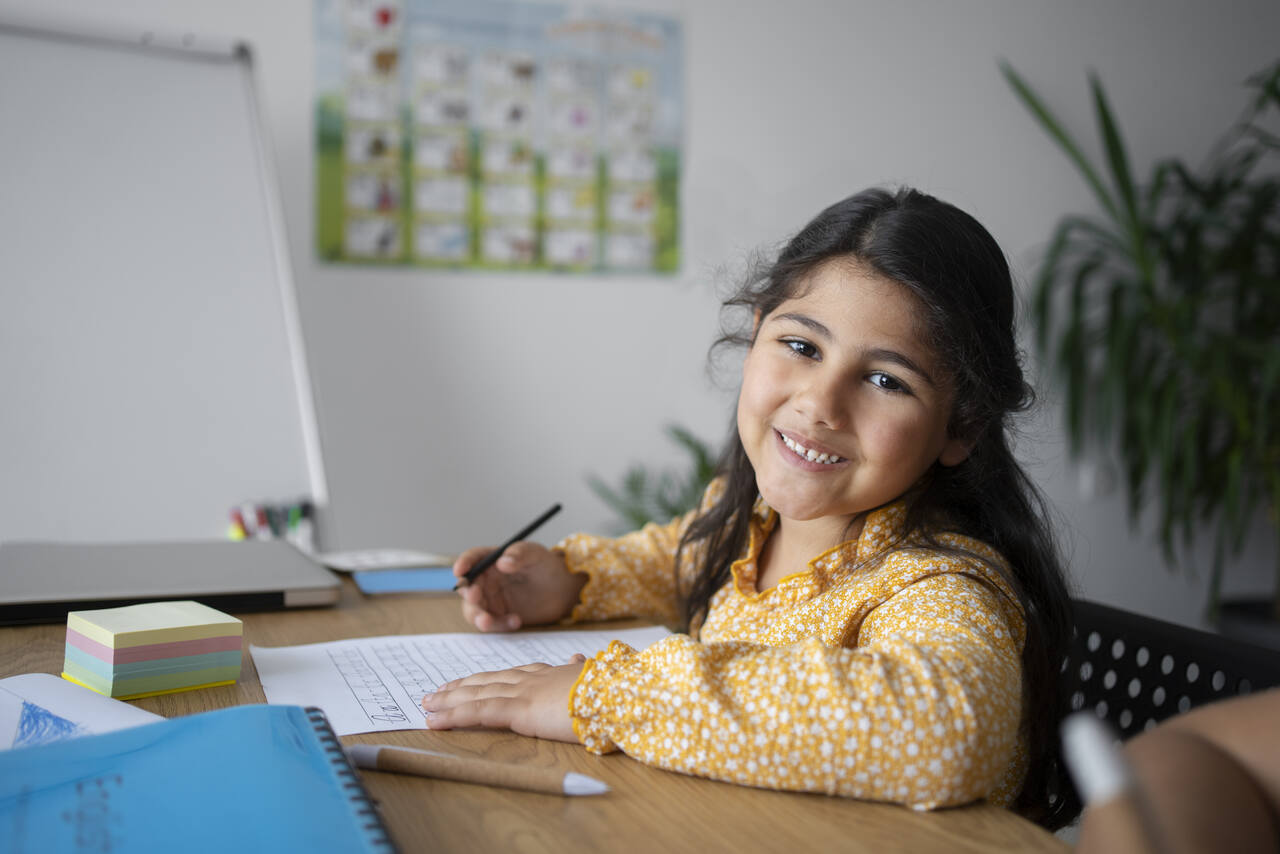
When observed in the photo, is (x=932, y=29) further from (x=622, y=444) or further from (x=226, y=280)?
(x=226, y=280)

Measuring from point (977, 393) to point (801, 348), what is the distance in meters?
0.15

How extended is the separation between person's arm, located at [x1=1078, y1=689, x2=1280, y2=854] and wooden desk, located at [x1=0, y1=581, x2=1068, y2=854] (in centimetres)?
10

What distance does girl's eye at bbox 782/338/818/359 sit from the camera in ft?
2.85

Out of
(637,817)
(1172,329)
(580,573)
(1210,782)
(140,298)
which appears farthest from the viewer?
(1172,329)

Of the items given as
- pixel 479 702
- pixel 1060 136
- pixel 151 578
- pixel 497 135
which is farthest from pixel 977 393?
pixel 1060 136

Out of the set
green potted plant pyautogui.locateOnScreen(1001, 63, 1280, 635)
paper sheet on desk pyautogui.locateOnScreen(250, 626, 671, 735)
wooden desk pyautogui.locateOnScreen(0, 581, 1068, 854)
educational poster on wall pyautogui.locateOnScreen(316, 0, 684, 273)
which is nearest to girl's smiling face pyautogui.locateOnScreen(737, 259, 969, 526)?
paper sheet on desk pyautogui.locateOnScreen(250, 626, 671, 735)

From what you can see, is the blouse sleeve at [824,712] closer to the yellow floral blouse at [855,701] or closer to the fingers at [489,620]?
the yellow floral blouse at [855,701]

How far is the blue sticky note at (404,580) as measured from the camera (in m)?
1.07

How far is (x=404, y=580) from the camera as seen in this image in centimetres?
112

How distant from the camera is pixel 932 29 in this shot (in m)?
2.59

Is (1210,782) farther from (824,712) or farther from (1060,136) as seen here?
(1060,136)

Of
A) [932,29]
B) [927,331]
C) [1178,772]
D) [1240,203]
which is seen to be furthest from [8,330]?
[1240,203]

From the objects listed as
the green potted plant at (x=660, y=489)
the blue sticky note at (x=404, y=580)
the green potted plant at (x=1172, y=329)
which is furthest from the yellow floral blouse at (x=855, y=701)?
the green potted plant at (x=1172, y=329)

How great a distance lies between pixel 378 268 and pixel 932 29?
155 centimetres
